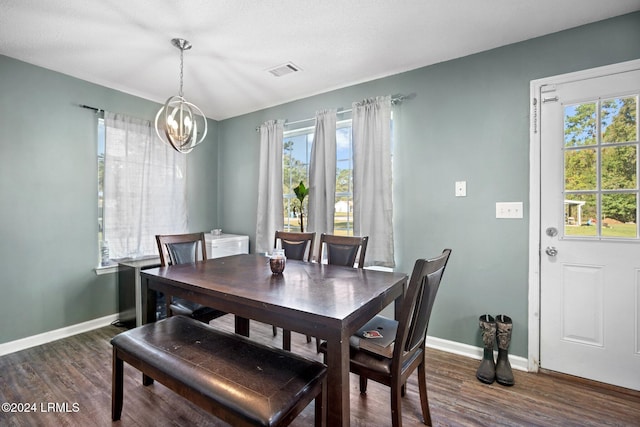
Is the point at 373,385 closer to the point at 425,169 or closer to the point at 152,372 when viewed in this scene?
the point at 152,372

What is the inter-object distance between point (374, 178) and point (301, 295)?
5.62ft

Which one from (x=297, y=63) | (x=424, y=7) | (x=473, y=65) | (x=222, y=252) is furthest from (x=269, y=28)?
(x=222, y=252)

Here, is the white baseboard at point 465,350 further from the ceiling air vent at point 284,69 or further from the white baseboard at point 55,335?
the white baseboard at point 55,335

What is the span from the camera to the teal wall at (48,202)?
2.56m

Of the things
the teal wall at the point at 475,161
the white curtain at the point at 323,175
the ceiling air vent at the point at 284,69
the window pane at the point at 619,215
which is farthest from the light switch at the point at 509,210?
the ceiling air vent at the point at 284,69

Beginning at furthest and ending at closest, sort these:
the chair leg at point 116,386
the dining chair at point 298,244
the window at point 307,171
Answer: the window at point 307,171 → the dining chair at point 298,244 → the chair leg at point 116,386

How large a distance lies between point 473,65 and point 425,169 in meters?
0.95

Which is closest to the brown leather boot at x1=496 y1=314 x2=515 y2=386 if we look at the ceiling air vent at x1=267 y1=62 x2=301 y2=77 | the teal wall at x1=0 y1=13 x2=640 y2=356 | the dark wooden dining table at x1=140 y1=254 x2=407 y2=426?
the teal wall at x1=0 y1=13 x2=640 y2=356

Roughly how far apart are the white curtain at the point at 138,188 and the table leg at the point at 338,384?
3.03 m

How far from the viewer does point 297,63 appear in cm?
273

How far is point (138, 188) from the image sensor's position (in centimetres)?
338

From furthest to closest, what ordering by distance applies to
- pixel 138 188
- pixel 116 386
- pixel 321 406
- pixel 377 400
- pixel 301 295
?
pixel 138 188, pixel 377 400, pixel 116 386, pixel 301 295, pixel 321 406

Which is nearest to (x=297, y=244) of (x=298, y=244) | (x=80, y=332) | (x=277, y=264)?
(x=298, y=244)

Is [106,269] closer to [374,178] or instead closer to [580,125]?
[374,178]
